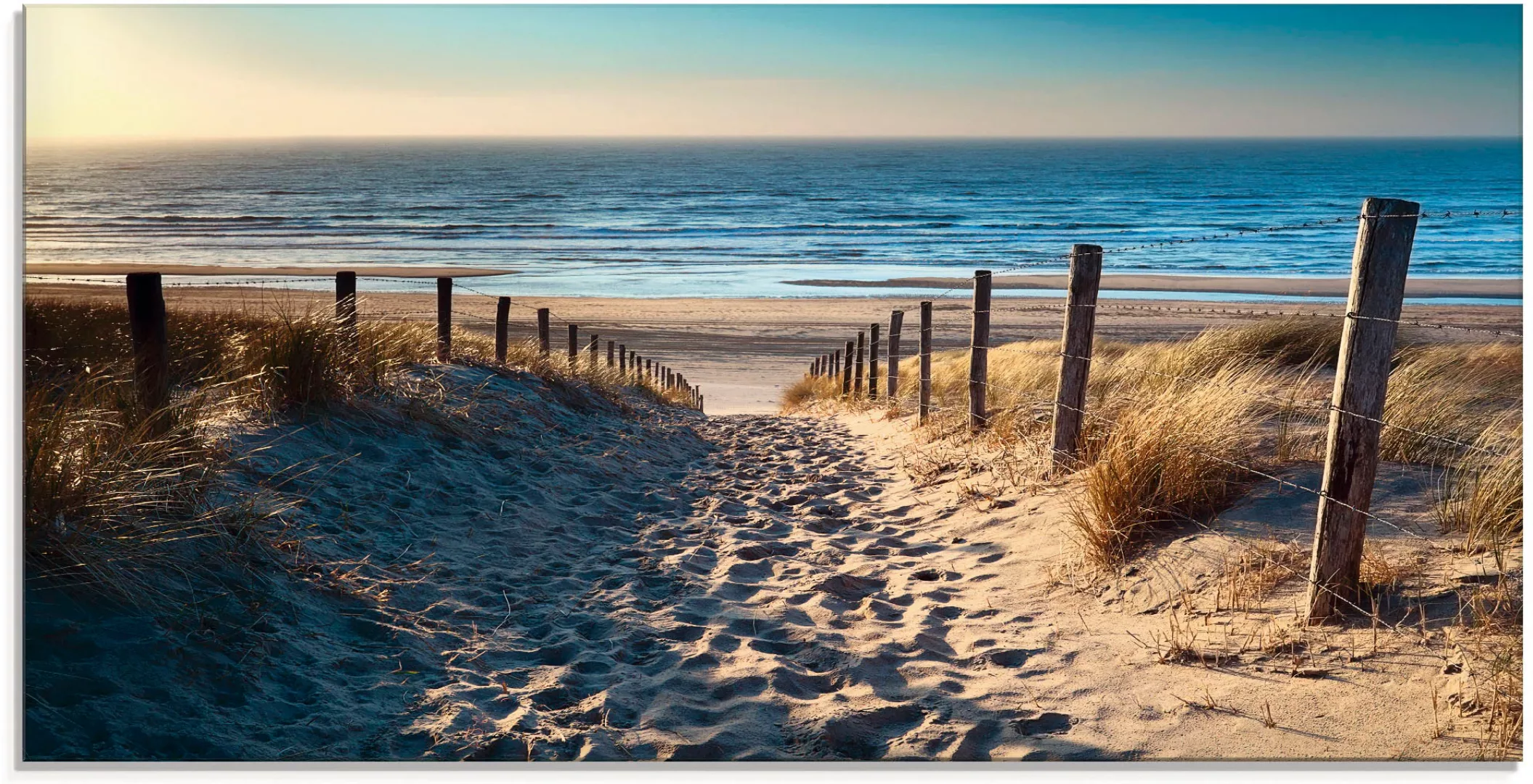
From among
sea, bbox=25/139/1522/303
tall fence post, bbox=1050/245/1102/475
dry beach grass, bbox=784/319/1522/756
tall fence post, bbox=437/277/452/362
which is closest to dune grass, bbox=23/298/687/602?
tall fence post, bbox=437/277/452/362

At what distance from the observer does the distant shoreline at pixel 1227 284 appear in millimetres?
24750

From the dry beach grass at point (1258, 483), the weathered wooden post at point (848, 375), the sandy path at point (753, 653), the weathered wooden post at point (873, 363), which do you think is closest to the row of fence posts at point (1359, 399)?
the dry beach grass at point (1258, 483)

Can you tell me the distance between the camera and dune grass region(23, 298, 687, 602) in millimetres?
2955

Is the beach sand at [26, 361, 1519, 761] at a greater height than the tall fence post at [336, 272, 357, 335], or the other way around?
the tall fence post at [336, 272, 357, 335]

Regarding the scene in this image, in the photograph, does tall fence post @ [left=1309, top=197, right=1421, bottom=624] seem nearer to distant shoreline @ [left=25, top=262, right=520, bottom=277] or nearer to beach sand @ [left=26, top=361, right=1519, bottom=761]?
beach sand @ [left=26, top=361, right=1519, bottom=761]

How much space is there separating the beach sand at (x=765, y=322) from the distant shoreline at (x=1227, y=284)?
2.15 m

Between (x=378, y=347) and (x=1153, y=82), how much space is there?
17.5ft

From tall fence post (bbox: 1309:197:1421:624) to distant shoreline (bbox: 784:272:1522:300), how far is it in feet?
83.3

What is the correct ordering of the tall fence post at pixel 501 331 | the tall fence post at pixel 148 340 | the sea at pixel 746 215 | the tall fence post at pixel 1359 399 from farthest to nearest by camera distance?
the sea at pixel 746 215 < the tall fence post at pixel 501 331 < the tall fence post at pixel 148 340 < the tall fence post at pixel 1359 399

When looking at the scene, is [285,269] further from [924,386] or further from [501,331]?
[924,386]

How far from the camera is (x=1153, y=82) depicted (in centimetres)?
607

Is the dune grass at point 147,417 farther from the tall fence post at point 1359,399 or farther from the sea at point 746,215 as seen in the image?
the tall fence post at point 1359,399

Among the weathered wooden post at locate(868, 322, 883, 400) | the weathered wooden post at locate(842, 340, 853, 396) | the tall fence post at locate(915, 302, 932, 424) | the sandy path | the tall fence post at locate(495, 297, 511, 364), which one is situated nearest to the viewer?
the sandy path

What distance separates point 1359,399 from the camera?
3.21 metres
